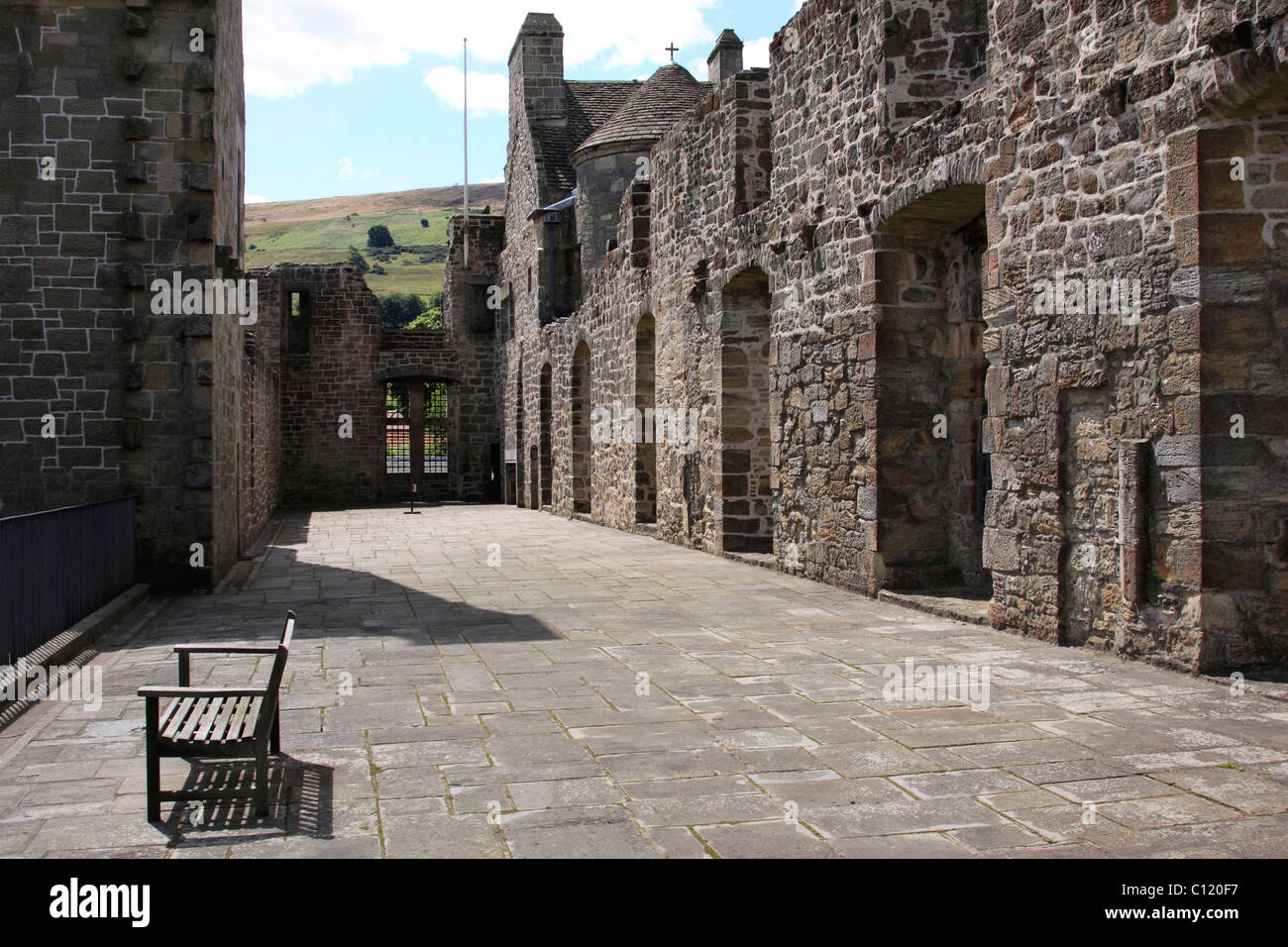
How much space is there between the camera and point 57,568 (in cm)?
689

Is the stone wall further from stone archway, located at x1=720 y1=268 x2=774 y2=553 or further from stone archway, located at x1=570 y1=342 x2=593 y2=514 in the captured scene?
stone archway, located at x1=720 y1=268 x2=774 y2=553

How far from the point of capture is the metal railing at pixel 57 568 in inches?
231

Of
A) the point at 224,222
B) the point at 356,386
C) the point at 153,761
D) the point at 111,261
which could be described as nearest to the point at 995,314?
the point at 153,761

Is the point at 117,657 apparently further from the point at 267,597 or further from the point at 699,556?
the point at 699,556

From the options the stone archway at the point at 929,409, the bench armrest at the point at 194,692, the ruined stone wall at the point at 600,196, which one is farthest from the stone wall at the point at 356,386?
the bench armrest at the point at 194,692

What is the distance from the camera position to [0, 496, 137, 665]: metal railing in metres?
5.86

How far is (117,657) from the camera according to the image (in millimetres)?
6738

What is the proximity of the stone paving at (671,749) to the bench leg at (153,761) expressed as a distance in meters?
0.08

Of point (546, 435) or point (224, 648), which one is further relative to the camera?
point (546, 435)

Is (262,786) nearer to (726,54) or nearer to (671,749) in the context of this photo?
(671,749)

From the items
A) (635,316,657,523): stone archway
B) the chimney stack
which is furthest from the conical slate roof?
(635,316,657,523): stone archway

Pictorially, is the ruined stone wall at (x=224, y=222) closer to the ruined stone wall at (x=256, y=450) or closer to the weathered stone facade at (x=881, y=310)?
the weathered stone facade at (x=881, y=310)

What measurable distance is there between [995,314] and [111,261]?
23.4 feet

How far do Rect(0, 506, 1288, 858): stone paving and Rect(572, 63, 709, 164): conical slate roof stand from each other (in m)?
14.5
